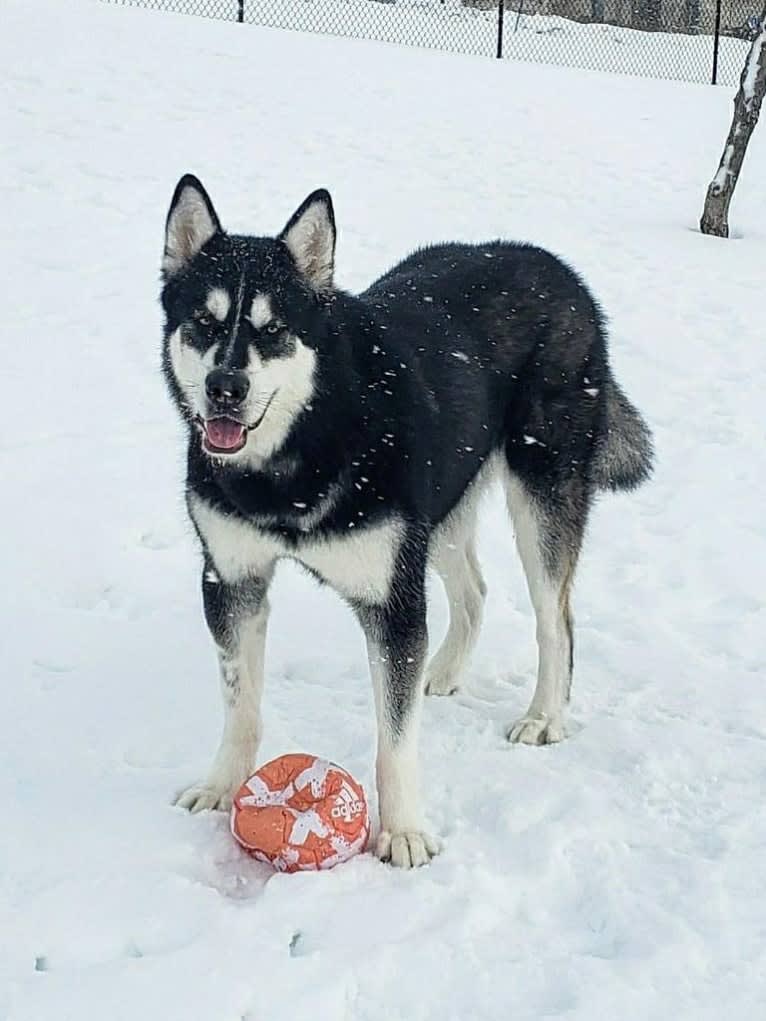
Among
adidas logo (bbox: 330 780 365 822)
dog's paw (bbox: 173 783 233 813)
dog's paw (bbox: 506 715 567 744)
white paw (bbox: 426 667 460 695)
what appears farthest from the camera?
white paw (bbox: 426 667 460 695)

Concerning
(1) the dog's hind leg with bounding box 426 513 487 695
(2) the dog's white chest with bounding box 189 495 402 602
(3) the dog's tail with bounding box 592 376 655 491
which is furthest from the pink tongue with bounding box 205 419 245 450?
(3) the dog's tail with bounding box 592 376 655 491

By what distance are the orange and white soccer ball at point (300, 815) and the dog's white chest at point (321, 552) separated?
1.75 feet

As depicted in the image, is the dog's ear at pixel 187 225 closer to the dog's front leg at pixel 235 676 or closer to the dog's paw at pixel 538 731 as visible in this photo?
the dog's front leg at pixel 235 676

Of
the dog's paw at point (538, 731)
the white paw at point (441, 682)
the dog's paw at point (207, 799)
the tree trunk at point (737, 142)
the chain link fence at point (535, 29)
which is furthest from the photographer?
the chain link fence at point (535, 29)

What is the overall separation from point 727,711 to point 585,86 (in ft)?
43.1

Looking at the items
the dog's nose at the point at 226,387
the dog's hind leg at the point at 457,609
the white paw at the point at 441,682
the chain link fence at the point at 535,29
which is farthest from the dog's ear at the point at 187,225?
the chain link fence at the point at 535,29

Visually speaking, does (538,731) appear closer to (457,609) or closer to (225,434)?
(457,609)

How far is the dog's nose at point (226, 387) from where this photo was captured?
3.08m

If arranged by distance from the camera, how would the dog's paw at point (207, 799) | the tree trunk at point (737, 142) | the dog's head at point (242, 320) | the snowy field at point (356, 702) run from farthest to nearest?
the tree trunk at point (737, 142)
the dog's paw at point (207, 799)
the dog's head at point (242, 320)
the snowy field at point (356, 702)

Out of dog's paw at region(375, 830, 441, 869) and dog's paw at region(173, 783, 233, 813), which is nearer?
dog's paw at region(375, 830, 441, 869)

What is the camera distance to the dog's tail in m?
4.62

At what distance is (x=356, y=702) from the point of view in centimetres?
443

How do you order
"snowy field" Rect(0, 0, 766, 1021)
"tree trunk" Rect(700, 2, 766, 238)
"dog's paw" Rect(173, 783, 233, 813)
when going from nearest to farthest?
"snowy field" Rect(0, 0, 766, 1021)
"dog's paw" Rect(173, 783, 233, 813)
"tree trunk" Rect(700, 2, 766, 238)

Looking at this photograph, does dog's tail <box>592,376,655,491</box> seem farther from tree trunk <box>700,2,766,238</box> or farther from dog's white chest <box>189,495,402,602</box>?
tree trunk <box>700,2,766,238</box>
